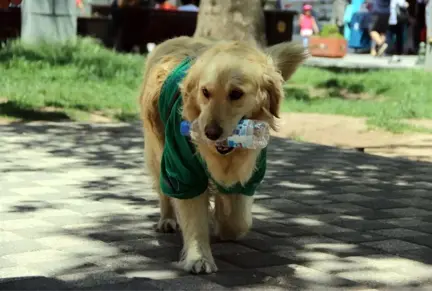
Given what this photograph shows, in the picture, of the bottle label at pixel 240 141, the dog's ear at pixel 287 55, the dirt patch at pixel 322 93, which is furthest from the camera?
the dirt patch at pixel 322 93

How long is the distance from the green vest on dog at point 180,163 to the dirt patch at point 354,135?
187 inches

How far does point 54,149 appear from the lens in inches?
364

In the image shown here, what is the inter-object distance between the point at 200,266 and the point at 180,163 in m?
0.56

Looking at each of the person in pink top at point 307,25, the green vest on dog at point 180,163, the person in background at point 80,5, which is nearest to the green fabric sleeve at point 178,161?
the green vest on dog at point 180,163

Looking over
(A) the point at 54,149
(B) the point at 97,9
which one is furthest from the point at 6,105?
(B) the point at 97,9

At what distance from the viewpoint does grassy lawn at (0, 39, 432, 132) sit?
1206cm

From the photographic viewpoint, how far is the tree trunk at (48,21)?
1789cm

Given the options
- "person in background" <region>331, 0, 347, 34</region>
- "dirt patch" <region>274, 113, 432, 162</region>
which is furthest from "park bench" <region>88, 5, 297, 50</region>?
"dirt patch" <region>274, 113, 432, 162</region>

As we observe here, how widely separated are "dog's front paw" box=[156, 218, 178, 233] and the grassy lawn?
5.76 metres

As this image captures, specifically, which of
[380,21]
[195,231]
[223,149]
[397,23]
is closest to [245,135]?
[223,149]

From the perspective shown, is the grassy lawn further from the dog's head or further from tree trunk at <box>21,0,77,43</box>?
the dog's head

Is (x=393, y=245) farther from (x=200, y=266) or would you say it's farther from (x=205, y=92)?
(x=205, y=92)

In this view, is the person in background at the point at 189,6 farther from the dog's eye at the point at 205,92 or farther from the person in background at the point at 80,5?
the dog's eye at the point at 205,92

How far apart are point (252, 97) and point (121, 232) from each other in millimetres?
1628
